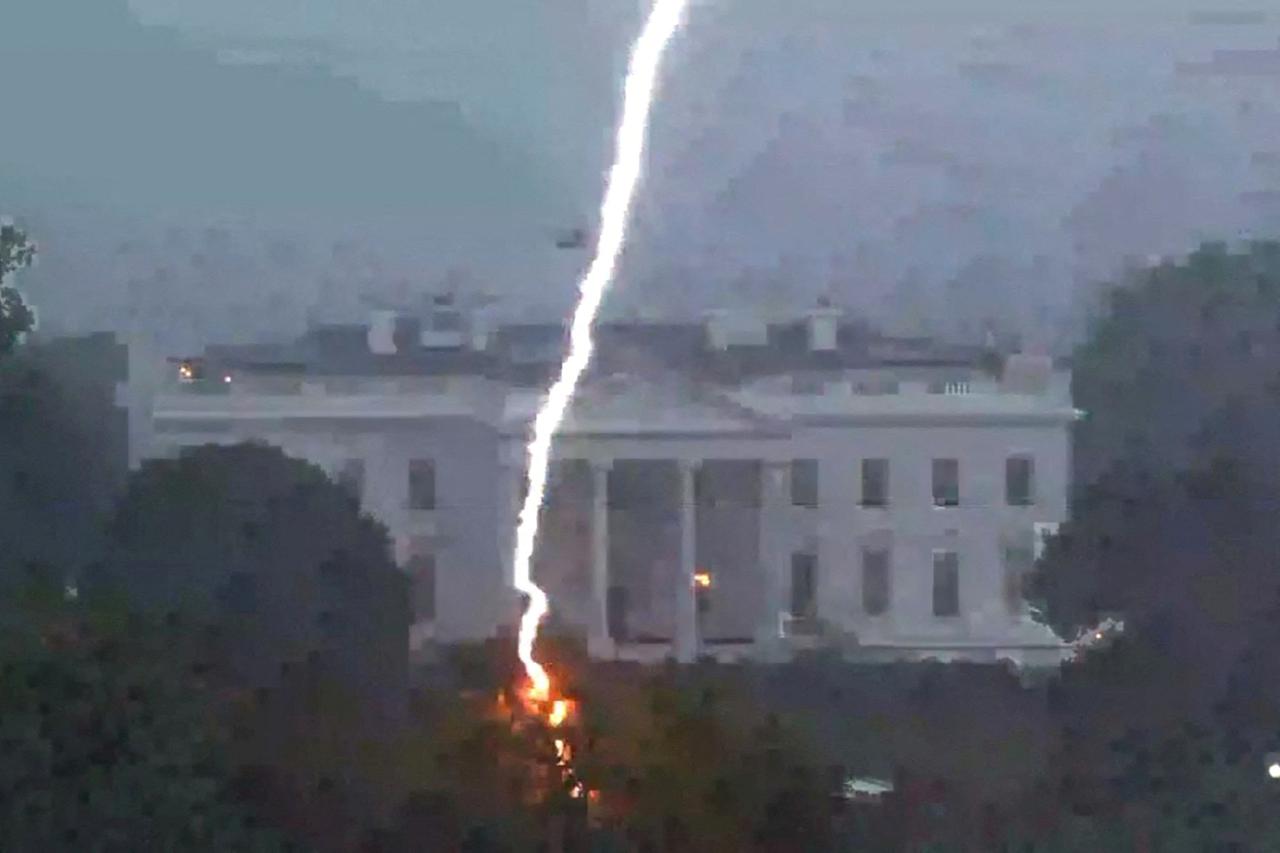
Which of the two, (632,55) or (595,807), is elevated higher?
(632,55)

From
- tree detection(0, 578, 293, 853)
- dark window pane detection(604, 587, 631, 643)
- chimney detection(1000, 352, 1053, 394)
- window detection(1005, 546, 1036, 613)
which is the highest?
chimney detection(1000, 352, 1053, 394)

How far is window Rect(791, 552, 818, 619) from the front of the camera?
335cm

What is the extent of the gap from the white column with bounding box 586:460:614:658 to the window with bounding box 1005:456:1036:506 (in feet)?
2.19

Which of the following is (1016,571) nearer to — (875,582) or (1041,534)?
(1041,534)

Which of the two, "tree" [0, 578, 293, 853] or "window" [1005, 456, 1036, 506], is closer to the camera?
"tree" [0, 578, 293, 853]

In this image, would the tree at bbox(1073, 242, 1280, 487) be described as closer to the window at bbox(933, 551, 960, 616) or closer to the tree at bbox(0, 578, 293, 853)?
the window at bbox(933, 551, 960, 616)

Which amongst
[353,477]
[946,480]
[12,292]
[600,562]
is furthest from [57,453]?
[946,480]

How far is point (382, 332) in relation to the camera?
3365 mm

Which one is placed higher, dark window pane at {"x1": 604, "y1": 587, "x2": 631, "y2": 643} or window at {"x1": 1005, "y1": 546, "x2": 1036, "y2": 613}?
window at {"x1": 1005, "y1": 546, "x2": 1036, "y2": 613}

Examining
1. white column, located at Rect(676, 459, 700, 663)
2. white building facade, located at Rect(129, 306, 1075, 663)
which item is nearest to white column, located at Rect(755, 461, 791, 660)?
white building facade, located at Rect(129, 306, 1075, 663)

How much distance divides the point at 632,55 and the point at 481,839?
4.27ft

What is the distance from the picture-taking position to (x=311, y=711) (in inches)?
129

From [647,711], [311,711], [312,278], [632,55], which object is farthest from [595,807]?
[632,55]

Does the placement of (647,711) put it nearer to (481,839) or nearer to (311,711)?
(481,839)
